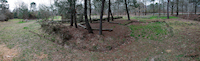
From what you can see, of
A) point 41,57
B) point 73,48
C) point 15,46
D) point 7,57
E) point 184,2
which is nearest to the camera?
point 7,57

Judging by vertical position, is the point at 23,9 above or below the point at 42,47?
above

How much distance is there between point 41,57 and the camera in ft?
22.3

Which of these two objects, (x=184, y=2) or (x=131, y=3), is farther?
(x=184, y=2)

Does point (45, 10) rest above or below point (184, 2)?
below

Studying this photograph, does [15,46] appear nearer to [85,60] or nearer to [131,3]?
[85,60]

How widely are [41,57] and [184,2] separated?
41.9 m

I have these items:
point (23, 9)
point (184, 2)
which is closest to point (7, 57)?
point (23, 9)

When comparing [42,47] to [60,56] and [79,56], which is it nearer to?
[60,56]

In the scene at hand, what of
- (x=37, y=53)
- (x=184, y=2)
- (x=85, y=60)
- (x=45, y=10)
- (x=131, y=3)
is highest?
(x=184, y=2)

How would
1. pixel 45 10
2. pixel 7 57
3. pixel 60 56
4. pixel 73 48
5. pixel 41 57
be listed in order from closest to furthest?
pixel 7 57, pixel 41 57, pixel 60 56, pixel 73 48, pixel 45 10

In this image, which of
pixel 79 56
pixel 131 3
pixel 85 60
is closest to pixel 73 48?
pixel 79 56

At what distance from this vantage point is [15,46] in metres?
7.88

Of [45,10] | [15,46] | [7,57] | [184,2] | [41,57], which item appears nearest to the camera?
[7,57]

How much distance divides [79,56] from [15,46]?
16.9 feet
